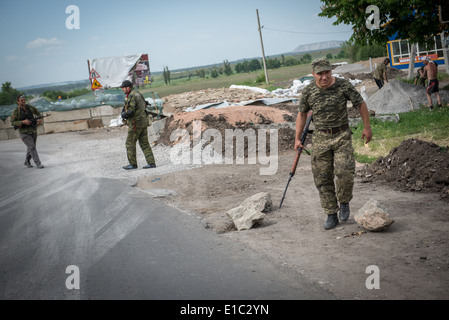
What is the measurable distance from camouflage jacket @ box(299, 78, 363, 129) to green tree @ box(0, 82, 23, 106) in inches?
1658

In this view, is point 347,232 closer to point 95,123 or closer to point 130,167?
point 130,167

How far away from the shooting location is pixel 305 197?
7.63 metres

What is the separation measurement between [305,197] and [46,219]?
170 inches

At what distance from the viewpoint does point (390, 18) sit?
17047 mm

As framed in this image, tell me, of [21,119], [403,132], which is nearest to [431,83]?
[403,132]

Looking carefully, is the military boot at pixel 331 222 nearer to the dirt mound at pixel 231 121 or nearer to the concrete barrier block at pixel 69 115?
the dirt mound at pixel 231 121

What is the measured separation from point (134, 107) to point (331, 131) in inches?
280

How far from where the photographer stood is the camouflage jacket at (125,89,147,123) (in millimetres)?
11633

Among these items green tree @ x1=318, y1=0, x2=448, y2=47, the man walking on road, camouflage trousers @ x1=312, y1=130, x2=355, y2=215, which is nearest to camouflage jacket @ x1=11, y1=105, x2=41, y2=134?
camouflage trousers @ x1=312, y1=130, x2=355, y2=215

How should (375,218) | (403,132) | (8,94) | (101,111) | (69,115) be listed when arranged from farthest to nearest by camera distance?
(8,94)
(101,111)
(69,115)
(403,132)
(375,218)

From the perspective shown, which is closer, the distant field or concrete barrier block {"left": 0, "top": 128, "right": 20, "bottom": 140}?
concrete barrier block {"left": 0, "top": 128, "right": 20, "bottom": 140}

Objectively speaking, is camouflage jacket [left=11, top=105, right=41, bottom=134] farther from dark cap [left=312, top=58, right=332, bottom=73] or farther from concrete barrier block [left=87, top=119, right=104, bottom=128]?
concrete barrier block [left=87, top=119, right=104, bottom=128]

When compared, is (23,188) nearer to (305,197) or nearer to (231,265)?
(305,197)
